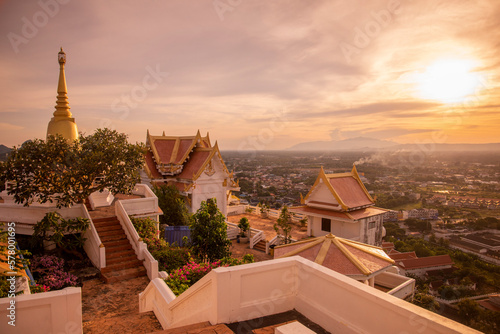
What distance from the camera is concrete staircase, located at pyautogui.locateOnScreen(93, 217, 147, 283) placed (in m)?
11.8

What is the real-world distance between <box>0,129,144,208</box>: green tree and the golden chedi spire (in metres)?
6.36

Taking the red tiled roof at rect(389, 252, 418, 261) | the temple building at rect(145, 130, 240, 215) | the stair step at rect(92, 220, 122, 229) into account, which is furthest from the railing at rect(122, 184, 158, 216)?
the red tiled roof at rect(389, 252, 418, 261)

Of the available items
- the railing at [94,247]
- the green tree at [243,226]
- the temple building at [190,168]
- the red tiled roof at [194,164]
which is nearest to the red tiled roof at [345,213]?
the green tree at [243,226]

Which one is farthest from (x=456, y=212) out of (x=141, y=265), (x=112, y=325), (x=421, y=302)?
(x=112, y=325)

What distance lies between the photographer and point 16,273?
7121mm

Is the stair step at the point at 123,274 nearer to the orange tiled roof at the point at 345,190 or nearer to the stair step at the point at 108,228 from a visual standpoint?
the stair step at the point at 108,228

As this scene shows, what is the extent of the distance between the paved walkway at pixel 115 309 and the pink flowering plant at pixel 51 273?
2.11 feet

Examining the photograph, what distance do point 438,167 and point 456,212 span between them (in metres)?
24.4

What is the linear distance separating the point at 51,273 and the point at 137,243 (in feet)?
9.93

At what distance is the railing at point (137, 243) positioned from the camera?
37.8 ft

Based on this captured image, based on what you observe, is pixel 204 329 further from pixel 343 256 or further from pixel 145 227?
pixel 145 227

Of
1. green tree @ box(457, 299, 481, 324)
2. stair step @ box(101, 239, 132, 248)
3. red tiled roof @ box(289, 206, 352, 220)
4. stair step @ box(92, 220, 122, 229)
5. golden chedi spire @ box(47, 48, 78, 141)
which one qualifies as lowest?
green tree @ box(457, 299, 481, 324)

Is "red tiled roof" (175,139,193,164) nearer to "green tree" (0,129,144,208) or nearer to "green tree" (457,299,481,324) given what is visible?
"green tree" (0,129,144,208)

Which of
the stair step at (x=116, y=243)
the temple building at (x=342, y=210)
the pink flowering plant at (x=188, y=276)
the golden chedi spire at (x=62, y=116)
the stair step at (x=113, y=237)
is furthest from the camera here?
the temple building at (x=342, y=210)
